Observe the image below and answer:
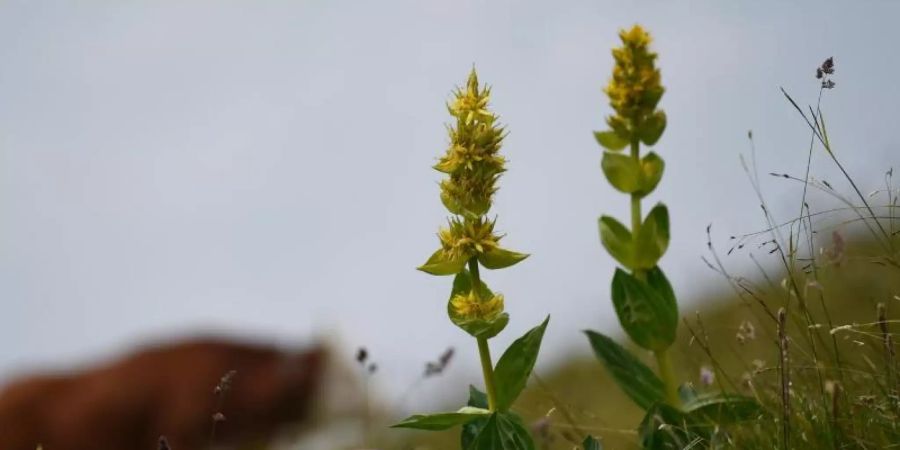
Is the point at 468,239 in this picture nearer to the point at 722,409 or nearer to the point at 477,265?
the point at 477,265

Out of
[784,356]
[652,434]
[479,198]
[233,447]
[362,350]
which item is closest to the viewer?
[784,356]

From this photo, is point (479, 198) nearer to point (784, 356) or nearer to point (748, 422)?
point (784, 356)

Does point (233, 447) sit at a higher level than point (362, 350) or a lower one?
lower

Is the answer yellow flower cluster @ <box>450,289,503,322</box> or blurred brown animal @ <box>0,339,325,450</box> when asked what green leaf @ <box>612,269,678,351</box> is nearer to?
yellow flower cluster @ <box>450,289,503,322</box>

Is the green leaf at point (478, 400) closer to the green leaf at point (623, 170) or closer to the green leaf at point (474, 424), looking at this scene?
the green leaf at point (474, 424)

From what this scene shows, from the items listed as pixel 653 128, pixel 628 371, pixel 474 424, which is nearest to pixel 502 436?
pixel 474 424

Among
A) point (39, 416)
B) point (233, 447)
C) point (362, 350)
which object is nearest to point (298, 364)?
point (233, 447)
